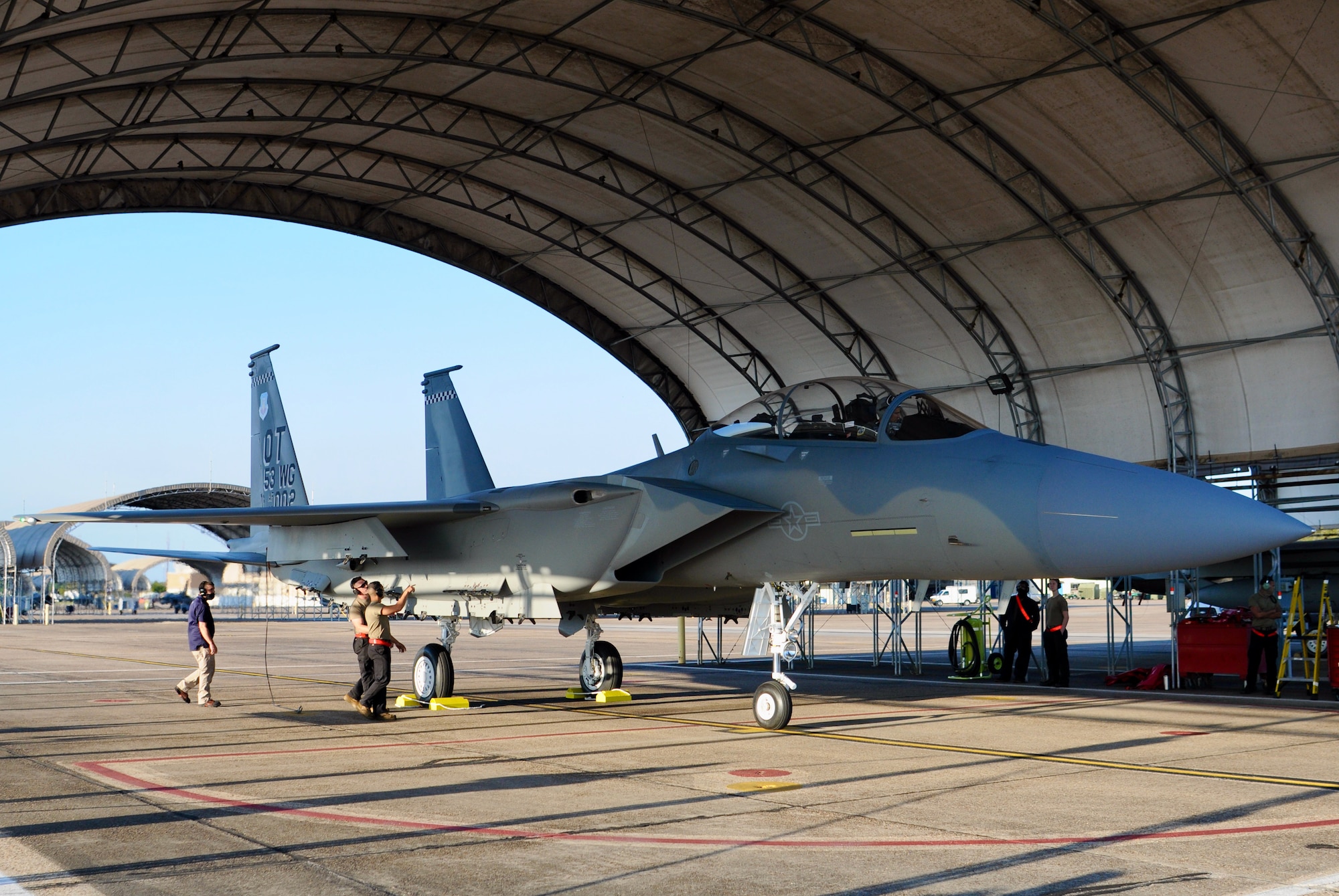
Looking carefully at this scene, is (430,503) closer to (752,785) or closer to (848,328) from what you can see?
(752,785)

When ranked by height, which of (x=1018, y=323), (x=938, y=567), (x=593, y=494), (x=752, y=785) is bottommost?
(x=752, y=785)

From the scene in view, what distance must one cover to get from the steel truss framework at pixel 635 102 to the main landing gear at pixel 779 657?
10616 mm

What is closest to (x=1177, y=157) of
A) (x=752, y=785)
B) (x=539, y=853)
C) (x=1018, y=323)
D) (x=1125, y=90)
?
(x=1125, y=90)

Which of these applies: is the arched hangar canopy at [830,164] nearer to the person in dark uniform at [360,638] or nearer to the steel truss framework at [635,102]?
the steel truss framework at [635,102]

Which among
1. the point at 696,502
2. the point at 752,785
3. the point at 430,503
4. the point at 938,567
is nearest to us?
the point at 752,785

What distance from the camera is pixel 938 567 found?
28.2 feet

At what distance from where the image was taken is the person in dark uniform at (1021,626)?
634 inches

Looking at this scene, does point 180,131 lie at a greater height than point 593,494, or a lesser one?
greater

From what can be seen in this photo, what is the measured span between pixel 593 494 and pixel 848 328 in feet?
50.7

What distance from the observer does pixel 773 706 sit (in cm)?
952

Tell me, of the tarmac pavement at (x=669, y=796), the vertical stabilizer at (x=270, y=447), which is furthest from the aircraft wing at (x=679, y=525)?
the vertical stabilizer at (x=270, y=447)

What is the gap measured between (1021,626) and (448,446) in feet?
28.1

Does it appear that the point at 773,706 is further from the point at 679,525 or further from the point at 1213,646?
the point at 1213,646

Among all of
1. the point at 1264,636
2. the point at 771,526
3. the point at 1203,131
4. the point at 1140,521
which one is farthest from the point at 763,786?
the point at 1203,131
